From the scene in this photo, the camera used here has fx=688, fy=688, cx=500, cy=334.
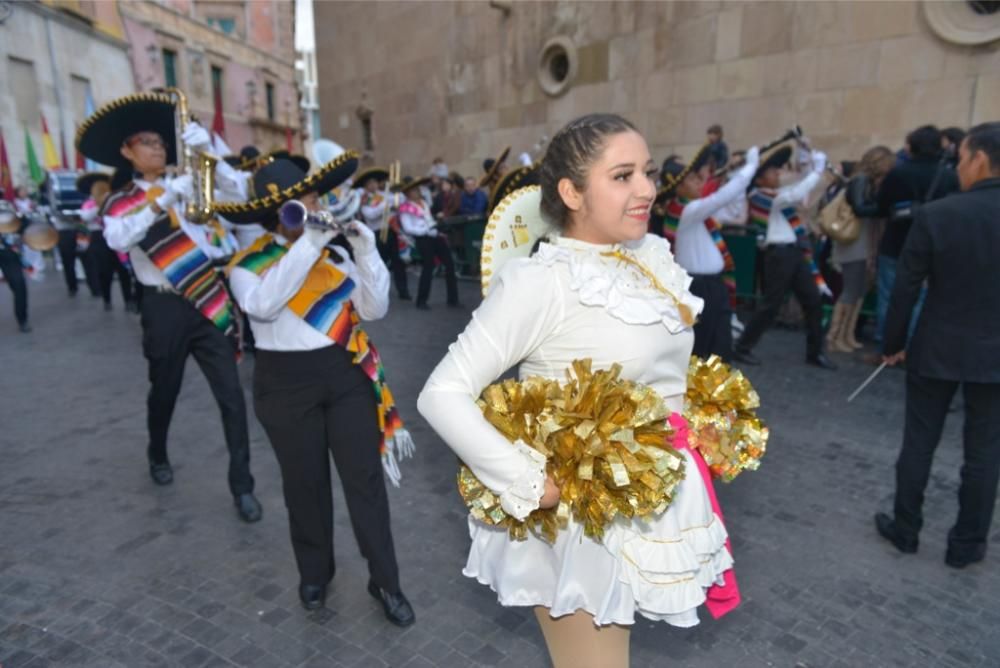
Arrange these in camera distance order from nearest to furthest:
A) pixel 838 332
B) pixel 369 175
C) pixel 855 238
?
pixel 855 238
pixel 838 332
pixel 369 175

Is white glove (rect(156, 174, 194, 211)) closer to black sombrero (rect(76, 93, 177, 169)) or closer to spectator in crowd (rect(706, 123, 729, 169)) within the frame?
black sombrero (rect(76, 93, 177, 169))

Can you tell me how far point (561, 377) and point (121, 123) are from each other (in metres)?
3.72

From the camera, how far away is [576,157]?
71.7 inches

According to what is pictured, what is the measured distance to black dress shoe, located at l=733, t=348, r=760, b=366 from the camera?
7148mm

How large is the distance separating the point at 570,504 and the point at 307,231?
1755mm

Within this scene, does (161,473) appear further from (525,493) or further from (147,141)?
(525,493)

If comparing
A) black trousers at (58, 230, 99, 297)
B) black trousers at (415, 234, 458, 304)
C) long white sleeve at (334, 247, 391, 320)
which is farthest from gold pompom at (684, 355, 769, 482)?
black trousers at (58, 230, 99, 297)

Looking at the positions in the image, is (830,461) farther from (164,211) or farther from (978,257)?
(164,211)

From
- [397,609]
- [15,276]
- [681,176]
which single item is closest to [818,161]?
[681,176]

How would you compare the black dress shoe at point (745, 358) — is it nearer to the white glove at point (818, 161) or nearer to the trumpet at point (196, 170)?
the white glove at point (818, 161)

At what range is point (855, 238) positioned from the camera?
291 inches

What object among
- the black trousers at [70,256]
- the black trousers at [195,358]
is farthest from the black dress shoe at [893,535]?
the black trousers at [70,256]

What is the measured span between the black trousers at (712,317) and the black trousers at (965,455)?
2.13 metres

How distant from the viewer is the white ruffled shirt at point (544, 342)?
5.31 ft
